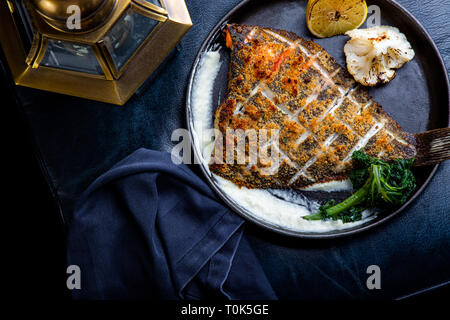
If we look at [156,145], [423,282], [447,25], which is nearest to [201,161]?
[156,145]

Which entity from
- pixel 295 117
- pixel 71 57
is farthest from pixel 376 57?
pixel 71 57

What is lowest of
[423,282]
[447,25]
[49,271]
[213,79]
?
[49,271]

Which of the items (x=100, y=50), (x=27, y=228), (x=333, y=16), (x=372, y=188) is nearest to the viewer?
(x=100, y=50)

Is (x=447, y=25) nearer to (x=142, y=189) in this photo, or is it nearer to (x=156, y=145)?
(x=156, y=145)

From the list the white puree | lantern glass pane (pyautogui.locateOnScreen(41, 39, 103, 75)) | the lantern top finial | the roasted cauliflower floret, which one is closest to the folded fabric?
the white puree

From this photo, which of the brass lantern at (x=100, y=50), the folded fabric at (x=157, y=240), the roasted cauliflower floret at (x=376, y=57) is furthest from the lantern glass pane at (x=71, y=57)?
the roasted cauliflower floret at (x=376, y=57)

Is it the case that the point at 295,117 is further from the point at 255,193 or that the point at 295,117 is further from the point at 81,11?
the point at 81,11
